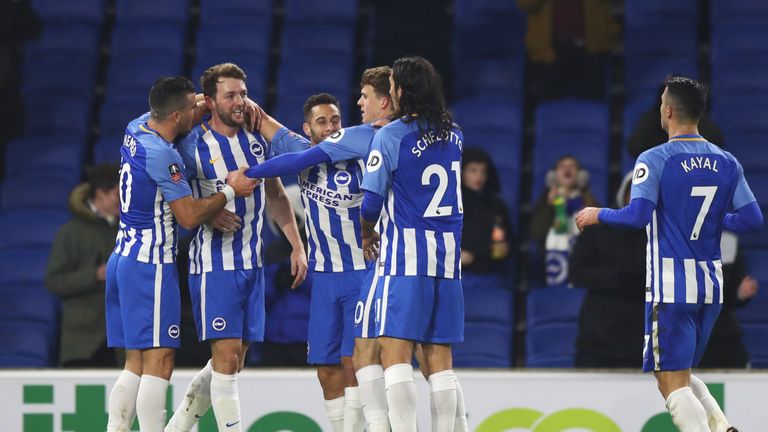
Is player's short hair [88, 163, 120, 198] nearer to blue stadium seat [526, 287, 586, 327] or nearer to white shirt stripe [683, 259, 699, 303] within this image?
blue stadium seat [526, 287, 586, 327]

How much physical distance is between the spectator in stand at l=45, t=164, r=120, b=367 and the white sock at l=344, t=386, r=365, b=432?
244 cm

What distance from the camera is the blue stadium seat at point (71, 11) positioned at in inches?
456

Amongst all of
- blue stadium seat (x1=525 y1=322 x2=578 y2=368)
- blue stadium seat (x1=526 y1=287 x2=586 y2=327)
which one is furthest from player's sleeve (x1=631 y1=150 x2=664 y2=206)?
blue stadium seat (x1=526 y1=287 x2=586 y2=327)

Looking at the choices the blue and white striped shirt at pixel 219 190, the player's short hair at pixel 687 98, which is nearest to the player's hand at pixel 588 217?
the player's short hair at pixel 687 98

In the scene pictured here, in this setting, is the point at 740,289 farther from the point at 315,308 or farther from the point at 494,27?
the point at 494,27

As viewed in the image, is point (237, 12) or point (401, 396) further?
point (237, 12)

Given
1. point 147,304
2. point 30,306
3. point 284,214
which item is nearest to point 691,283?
point 284,214

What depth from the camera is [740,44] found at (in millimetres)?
10742

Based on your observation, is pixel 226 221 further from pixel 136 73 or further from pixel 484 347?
pixel 136 73

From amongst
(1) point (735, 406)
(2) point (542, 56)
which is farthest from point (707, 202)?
(2) point (542, 56)

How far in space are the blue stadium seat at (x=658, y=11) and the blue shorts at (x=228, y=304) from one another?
555 cm

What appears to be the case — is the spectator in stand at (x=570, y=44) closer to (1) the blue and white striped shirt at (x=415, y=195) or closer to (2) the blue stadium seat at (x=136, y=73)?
(2) the blue stadium seat at (x=136, y=73)

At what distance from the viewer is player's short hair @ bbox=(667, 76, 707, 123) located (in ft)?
20.4

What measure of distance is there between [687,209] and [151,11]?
263 inches
